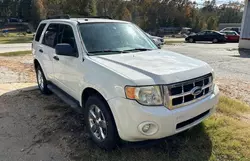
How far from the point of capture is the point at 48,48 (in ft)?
16.4

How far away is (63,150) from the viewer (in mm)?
3393

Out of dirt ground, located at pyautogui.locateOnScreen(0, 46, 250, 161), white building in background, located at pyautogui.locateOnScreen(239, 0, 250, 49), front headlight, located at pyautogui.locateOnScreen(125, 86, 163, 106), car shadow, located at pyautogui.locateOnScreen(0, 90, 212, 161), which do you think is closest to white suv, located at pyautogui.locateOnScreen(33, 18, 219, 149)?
front headlight, located at pyautogui.locateOnScreen(125, 86, 163, 106)

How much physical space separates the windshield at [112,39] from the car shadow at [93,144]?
1405 millimetres

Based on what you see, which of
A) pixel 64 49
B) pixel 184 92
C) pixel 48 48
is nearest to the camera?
pixel 184 92

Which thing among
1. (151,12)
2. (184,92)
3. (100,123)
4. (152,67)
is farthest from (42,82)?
(151,12)

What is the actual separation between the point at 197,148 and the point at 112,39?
2220mm

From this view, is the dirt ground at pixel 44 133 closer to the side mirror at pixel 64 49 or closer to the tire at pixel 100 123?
the tire at pixel 100 123

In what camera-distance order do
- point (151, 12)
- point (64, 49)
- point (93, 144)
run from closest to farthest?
1. point (93, 144)
2. point (64, 49)
3. point (151, 12)

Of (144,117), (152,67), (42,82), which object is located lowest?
(42,82)

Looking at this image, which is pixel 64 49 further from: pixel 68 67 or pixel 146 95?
pixel 146 95

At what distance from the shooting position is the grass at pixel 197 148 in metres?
3.15

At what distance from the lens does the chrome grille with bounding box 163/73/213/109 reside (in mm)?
2752

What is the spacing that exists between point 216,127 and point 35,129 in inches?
122

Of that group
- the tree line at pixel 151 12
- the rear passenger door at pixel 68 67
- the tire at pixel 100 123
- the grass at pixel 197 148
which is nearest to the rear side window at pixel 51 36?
the rear passenger door at pixel 68 67
